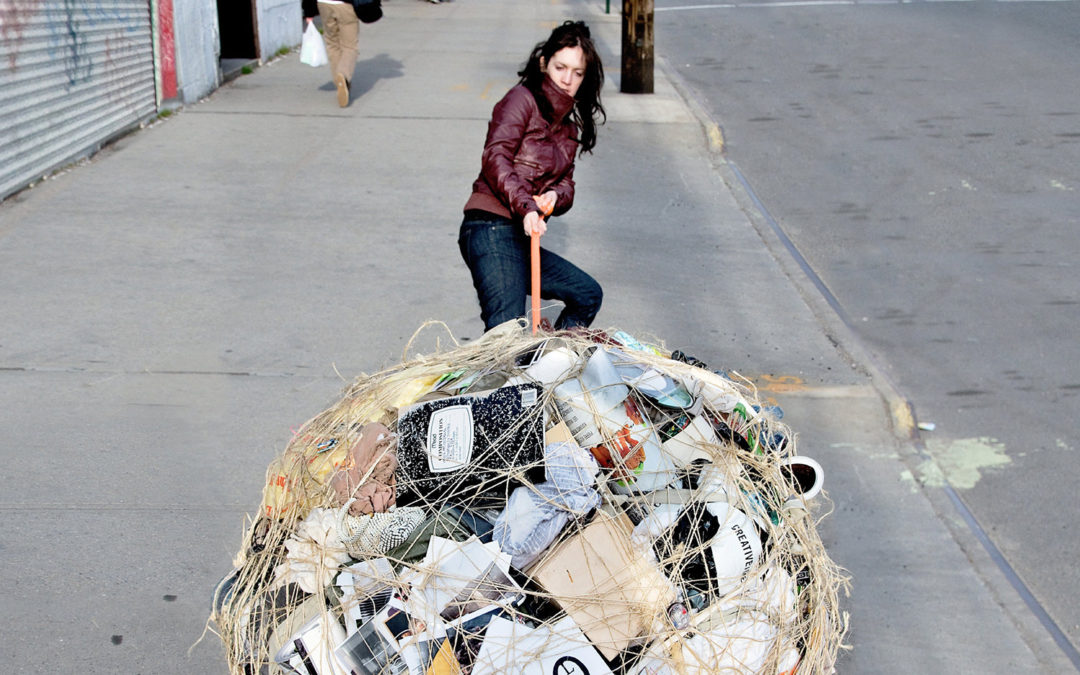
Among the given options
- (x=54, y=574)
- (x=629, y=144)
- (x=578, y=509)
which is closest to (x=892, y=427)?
(x=578, y=509)

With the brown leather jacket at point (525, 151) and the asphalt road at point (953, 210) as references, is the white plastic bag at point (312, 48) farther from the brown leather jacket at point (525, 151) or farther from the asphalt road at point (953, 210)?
the brown leather jacket at point (525, 151)

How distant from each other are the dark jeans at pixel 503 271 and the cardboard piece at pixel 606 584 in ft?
5.42

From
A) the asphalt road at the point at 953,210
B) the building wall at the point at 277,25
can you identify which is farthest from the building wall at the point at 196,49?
the asphalt road at the point at 953,210

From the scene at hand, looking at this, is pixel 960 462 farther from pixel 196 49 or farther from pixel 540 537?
pixel 196 49

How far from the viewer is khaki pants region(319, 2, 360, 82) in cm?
1076

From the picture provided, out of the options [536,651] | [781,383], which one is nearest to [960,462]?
[781,383]

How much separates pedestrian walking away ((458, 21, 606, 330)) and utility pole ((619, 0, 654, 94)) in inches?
311

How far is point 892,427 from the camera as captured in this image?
5.01 metres

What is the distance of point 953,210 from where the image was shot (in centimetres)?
823

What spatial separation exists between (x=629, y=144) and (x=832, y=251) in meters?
3.12

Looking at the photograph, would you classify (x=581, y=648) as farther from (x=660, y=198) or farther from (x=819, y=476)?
(x=660, y=198)

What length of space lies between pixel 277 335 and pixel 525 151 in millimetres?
2207

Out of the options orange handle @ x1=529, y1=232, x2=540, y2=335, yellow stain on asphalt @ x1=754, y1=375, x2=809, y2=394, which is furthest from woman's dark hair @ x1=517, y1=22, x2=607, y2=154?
yellow stain on asphalt @ x1=754, y1=375, x2=809, y2=394

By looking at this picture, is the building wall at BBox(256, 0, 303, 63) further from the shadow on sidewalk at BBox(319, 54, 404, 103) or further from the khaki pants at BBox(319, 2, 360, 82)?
the khaki pants at BBox(319, 2, 360, 82)
